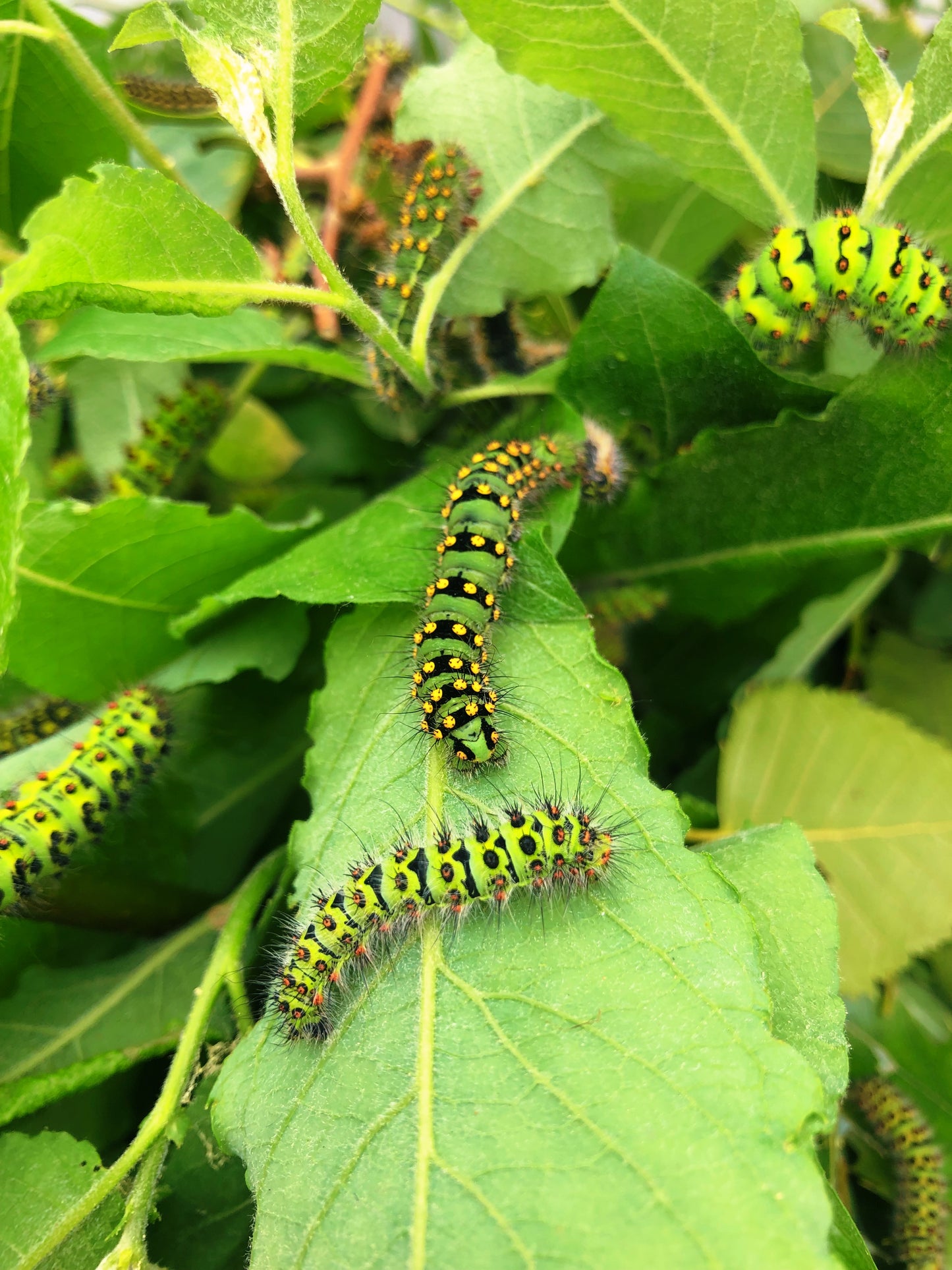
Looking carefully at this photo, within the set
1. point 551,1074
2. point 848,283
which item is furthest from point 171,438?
point 551,1074

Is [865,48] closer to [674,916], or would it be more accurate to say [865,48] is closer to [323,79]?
[323,79]

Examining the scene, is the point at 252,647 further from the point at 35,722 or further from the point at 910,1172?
the point at 910,1172

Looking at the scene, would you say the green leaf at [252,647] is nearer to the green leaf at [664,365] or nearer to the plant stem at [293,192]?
the plant stem at [293,192]

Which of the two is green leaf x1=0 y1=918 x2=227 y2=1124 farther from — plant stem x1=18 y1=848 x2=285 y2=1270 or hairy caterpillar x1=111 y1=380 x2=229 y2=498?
hairy caterpillar x1=111 y1=380 x2=229 y2=498

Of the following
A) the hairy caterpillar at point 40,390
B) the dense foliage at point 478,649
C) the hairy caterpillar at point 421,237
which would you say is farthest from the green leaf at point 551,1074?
the hairy caterpillar at point 40,390

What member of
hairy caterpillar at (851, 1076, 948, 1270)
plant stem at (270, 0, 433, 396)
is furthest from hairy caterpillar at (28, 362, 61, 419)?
hairy caterpillar at (851, 1076, 948, 1270)
